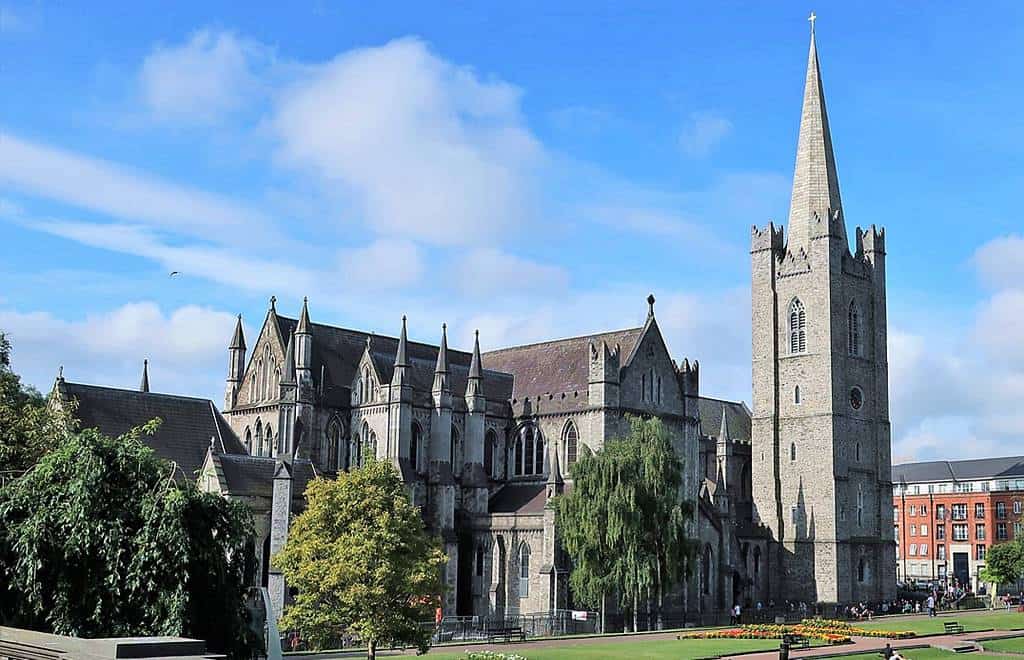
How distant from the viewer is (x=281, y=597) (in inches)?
2298

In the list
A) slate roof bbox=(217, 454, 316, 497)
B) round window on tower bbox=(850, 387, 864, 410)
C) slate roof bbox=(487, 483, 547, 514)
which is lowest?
slate roof bbox=(487, 483, 547, 514)

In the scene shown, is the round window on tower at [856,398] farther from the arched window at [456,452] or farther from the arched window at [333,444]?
the arched window at [333,444]

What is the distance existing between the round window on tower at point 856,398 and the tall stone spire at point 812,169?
11767 millimetres

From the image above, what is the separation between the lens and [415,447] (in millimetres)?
73875

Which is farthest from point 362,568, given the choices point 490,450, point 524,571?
point 490,450

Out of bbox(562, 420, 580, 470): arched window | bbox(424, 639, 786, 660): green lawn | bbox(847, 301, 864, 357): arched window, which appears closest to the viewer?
bbox(424, 639, 786, 660): green lawn

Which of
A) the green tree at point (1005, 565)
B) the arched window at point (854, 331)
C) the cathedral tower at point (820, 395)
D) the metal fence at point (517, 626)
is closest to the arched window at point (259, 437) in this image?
the metal fence at point (517, 626)

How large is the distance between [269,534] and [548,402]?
21.5 meters

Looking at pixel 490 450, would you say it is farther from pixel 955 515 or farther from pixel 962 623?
pixel 955 515

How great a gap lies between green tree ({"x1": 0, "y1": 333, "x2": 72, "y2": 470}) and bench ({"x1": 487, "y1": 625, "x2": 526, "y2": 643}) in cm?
2131

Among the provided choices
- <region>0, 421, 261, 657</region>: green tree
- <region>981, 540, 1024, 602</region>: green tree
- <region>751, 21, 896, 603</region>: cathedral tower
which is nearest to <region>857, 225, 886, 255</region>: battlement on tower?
<region>751, 21, 896, 603</region>: cathedral tower

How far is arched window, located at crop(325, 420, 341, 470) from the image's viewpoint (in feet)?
243

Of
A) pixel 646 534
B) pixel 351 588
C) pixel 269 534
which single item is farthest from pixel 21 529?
pixel 646 534

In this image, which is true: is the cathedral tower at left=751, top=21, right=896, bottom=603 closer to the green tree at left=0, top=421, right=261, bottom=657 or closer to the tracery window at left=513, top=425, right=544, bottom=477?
the tracery window at left=513, top=425, right=544, bottom=477
